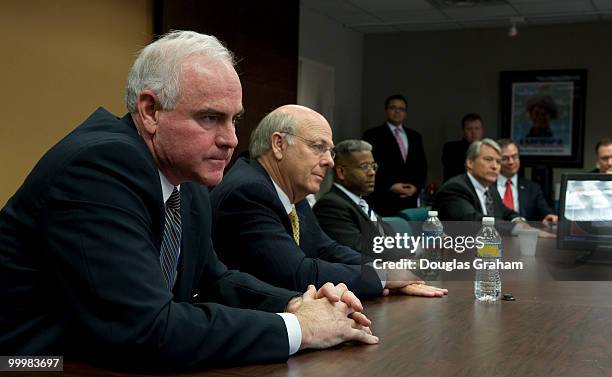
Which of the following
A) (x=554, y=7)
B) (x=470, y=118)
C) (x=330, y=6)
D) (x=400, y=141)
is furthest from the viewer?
(x=470, y=118)

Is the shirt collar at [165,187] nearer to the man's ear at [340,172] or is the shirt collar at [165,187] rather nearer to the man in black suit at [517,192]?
the man's ear at [340,172]

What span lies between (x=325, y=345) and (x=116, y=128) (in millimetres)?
587

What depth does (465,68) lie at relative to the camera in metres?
9.18

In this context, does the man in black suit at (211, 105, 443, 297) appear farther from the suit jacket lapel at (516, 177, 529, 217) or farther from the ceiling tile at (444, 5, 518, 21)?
the ceiling tile at (444, 5, 518, 21)

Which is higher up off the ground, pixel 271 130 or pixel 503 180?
pixel 271 130

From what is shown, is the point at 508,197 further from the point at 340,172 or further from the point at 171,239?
the point at 171,239

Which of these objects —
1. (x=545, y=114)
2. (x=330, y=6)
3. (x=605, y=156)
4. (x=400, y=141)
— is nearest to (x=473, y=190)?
(x=605, y=156)

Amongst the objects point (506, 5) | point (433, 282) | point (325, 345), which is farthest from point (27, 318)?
point (506, 5)

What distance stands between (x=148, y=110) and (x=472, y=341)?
0.82 metres

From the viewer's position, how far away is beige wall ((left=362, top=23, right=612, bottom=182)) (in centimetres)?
862

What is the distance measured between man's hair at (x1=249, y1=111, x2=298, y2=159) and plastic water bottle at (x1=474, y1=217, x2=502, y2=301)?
2.48 ft

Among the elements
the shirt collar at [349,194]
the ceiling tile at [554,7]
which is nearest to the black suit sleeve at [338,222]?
the shirt collar at [349,194]

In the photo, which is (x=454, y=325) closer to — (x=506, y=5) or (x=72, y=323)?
(x=72, y=323)

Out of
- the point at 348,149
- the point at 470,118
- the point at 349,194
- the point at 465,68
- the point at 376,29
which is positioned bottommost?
the point at 349,194
